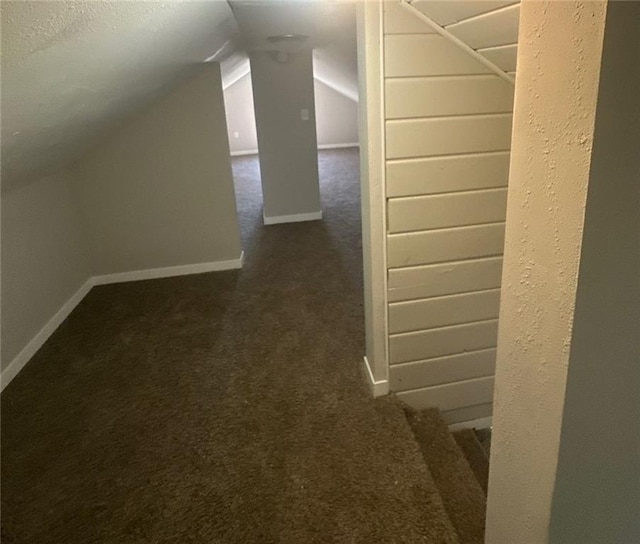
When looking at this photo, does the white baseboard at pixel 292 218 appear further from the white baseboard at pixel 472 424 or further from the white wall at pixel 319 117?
the white wall at pixel 319 117

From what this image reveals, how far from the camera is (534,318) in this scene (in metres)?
0.73

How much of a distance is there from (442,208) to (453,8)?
0.76 metres

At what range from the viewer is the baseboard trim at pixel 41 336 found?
251 cm

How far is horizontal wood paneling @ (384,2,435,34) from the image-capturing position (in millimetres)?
1765

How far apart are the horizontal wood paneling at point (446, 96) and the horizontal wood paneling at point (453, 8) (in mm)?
225

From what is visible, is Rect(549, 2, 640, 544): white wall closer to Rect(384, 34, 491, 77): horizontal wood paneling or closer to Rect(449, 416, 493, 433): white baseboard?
Rect(384, 34, 491, 77): horizontal wood paneling

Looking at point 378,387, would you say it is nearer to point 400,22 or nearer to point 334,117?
point 400,22

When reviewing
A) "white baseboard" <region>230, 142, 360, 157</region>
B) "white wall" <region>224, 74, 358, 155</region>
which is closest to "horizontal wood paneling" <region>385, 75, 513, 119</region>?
"white wall" <region>224, 74, 358, 155</region>

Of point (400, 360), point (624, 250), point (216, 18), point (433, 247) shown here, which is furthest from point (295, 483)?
point (216, 18)

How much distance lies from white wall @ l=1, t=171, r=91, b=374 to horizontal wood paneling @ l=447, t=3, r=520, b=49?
231cm

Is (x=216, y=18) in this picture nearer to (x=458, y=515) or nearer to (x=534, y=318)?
(x=534, y=318)

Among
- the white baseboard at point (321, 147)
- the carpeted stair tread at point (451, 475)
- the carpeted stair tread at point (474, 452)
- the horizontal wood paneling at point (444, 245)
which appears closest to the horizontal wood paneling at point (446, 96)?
the horizontal wood paneling at point (444, 245)

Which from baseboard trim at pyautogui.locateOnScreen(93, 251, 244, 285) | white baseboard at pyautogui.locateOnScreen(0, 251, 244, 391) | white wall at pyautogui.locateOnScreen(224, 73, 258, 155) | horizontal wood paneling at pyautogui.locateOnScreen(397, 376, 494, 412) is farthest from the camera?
white wall at pyautogui.locateOnScreen(224, 73, 258, 155)

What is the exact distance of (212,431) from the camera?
209 cm
